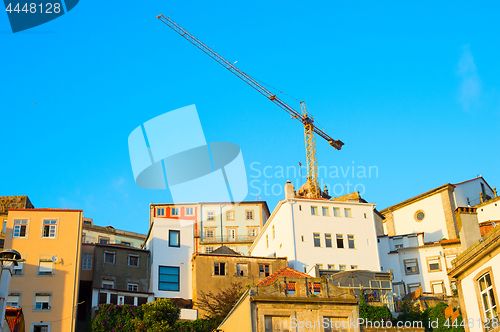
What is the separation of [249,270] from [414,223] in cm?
3052

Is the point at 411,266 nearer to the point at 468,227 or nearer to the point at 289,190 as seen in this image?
the point at 289,190

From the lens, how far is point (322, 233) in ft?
195

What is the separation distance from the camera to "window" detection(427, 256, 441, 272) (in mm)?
62094

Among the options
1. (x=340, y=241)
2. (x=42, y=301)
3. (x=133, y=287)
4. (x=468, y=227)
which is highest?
(x=340, y=241)

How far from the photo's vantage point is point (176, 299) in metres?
54.5

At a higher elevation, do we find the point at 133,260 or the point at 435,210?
the point at 435,210

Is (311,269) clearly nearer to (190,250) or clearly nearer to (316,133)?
(190,250)

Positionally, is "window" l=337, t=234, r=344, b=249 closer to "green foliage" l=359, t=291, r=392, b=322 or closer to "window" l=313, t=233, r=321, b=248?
"window" l=313, t=233, r=321, b=248

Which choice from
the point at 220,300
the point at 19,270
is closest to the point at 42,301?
the point at 19,270

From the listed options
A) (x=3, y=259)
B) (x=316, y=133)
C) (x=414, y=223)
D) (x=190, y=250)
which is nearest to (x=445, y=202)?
(x=414, y=223)

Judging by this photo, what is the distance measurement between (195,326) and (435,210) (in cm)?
4003

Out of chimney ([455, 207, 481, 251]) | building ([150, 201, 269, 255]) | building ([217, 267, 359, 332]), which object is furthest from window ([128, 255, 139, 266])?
chimney ([455, 207, 481, 251])

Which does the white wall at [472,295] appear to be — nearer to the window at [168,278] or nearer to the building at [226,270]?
the building at [226,270]

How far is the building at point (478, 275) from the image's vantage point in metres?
24.5
